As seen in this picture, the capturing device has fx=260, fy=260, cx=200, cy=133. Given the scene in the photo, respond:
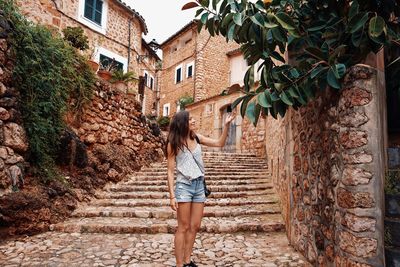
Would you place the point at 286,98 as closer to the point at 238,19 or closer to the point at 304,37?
the point at 304,37

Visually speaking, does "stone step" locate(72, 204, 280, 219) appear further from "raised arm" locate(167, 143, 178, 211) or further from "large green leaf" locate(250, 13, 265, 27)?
"large green leaf" locate(250, 13, 265, 27)

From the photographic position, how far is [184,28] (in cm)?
1800

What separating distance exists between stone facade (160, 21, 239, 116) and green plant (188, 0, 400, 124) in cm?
1480

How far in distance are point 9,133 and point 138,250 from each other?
7.66ft

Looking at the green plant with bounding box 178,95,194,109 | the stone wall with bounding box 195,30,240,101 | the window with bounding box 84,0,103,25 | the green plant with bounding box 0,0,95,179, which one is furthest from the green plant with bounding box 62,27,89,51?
the stone wall with bounding box 195,30,240,101

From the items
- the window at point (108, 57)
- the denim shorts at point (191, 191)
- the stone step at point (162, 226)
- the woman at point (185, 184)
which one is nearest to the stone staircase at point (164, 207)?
the stone step at point (162, 226)

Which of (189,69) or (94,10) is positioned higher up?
(94,10)

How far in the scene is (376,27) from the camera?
164cm

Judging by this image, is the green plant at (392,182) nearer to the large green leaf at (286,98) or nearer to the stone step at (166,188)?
the large green leaf at (286,98)

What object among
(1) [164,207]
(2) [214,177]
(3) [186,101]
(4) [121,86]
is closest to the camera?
(1) [164,207]

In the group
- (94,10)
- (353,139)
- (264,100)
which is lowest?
(353,139)

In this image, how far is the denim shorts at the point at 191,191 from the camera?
2311mm

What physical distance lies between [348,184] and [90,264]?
249cm

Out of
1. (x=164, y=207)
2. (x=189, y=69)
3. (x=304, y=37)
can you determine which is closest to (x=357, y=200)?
(x=304, y=37)
